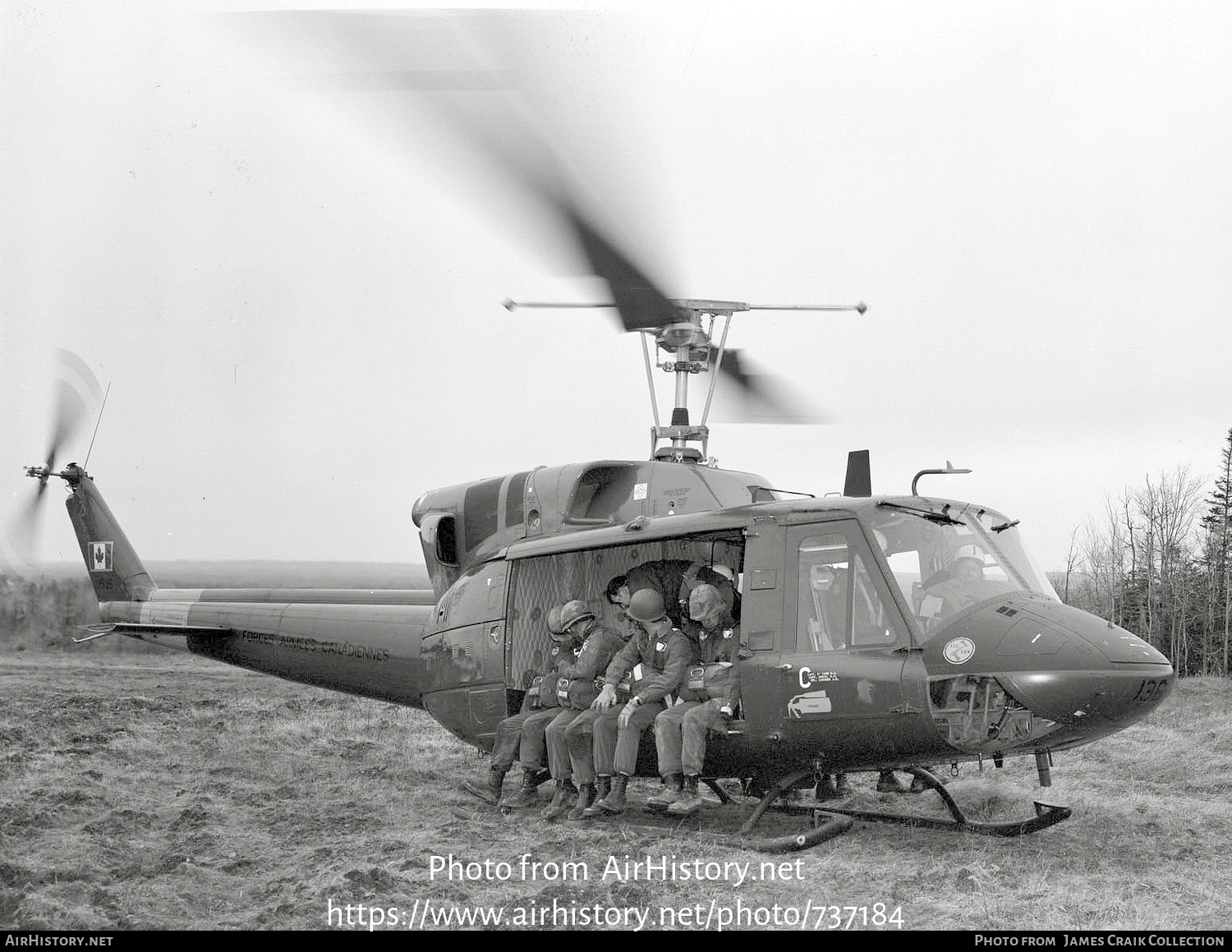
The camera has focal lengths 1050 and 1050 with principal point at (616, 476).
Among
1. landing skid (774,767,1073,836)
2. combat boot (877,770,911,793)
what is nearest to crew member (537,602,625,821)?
landing skid (774,767,1073,836)

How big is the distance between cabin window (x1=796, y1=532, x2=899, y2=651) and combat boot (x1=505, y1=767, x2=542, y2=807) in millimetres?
2688

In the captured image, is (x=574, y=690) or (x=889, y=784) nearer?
(x=574, y=690)

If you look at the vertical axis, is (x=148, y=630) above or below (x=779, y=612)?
below

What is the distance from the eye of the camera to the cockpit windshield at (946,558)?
6.46 metres

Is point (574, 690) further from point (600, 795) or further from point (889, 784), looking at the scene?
point (889, 784)

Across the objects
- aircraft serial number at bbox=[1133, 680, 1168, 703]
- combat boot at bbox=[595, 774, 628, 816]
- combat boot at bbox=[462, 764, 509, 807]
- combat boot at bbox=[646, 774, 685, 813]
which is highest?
aircraft serial number at bbox=[1133, 680, 1168, 703]

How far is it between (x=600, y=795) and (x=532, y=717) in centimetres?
93

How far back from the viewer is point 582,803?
760 centimetres

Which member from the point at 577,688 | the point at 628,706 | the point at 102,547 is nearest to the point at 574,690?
the point at 577,688

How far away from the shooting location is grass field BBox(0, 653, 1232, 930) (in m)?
5.13

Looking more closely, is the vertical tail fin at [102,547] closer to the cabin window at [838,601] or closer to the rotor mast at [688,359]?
the rotor mast at [688,359]

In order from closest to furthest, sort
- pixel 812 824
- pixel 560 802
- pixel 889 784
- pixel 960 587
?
pixel 960 587
pixel 812 824
pixel 560 802
pixel 889 784

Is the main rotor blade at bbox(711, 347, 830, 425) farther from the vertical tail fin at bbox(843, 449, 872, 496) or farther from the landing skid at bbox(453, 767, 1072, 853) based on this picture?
the landing skid at bbox(453, 767, 1072, 853)

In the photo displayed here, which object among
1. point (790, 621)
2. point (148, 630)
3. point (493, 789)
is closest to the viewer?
point (790, 621)
